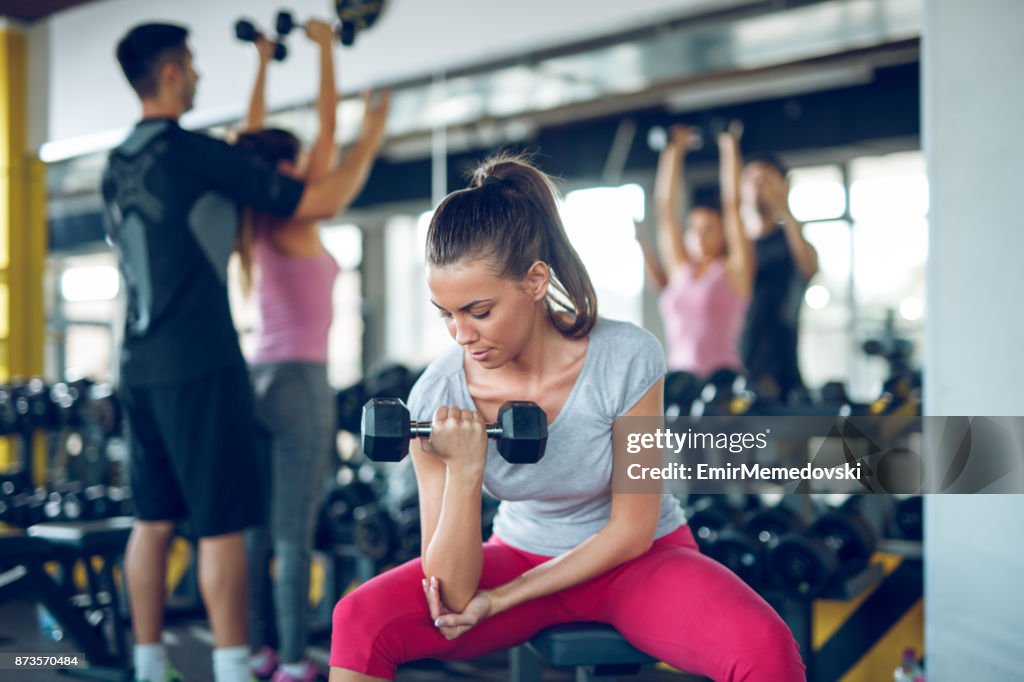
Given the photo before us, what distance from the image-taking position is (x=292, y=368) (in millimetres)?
2006

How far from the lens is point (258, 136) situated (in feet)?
6.87

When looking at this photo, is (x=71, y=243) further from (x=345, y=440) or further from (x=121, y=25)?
(x=345, y=440)

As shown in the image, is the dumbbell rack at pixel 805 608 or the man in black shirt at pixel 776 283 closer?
the dumbbell rack at pixel 805 608

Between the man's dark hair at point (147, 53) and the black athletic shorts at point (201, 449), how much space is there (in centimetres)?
56

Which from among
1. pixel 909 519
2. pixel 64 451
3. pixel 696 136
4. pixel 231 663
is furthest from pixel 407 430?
pixel 696 136

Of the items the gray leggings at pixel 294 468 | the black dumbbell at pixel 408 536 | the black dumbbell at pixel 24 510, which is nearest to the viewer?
the gray leggings at pixel 294 468

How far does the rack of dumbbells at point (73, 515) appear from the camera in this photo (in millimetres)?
2062

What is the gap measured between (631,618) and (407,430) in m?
0.35

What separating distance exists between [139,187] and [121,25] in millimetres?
2180

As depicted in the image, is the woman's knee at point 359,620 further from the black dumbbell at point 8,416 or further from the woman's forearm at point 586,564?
the black dumbbell at point 8,416

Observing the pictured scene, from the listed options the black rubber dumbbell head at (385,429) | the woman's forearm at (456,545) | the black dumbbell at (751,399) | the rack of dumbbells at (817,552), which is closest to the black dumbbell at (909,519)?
the rack of dumbbells at (817,552)

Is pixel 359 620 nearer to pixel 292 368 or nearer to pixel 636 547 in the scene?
pixel 636 547

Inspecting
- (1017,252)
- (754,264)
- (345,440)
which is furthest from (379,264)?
(1017,252)

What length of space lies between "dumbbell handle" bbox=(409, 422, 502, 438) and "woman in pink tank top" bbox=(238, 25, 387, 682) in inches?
36.2
